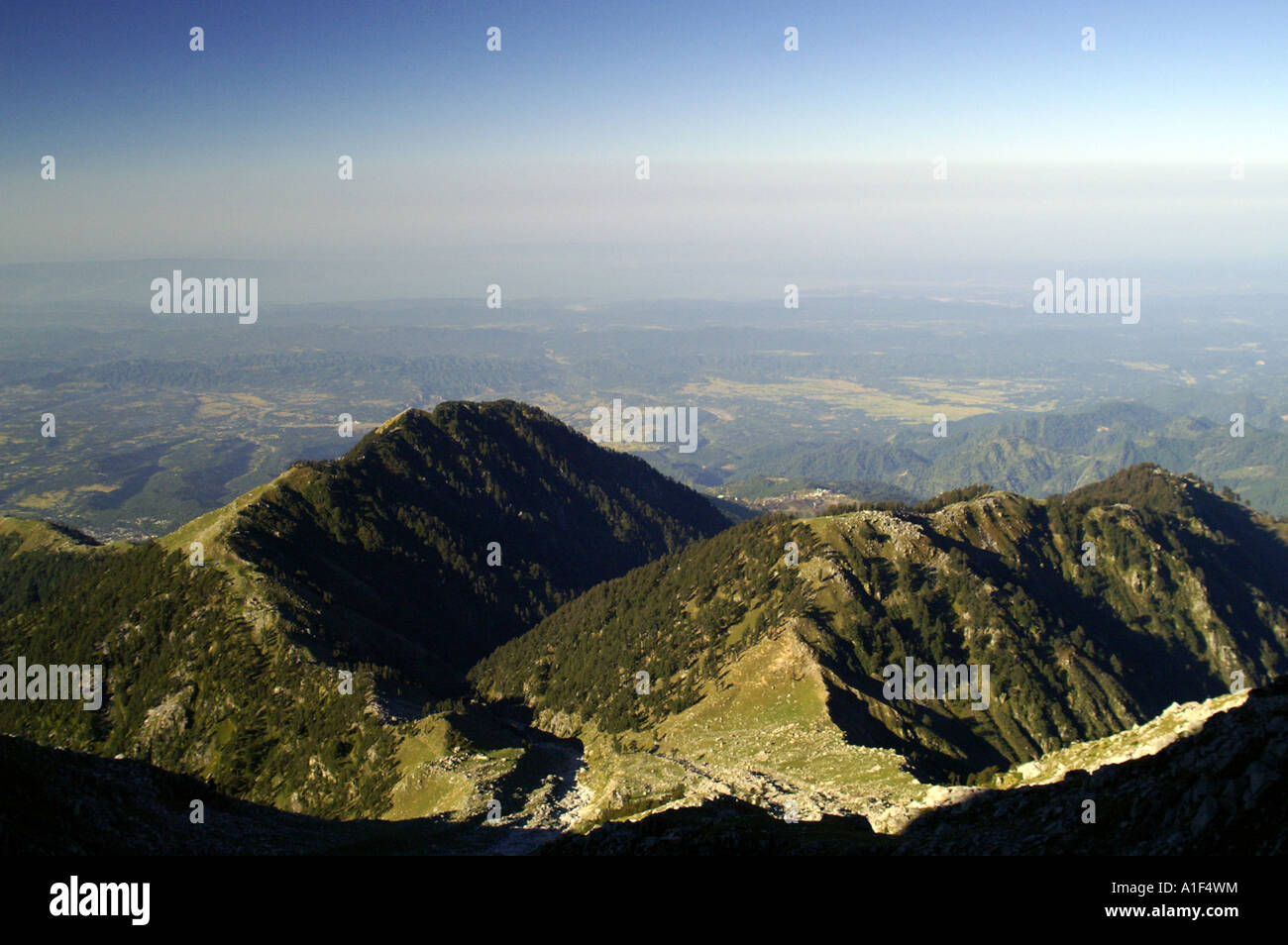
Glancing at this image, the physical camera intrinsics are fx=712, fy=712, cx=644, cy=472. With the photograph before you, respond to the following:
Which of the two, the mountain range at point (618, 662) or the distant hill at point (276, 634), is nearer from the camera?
the mountain range at point (618, 662)

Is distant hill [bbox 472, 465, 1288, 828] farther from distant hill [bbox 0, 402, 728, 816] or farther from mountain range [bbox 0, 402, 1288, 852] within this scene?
distant hill [bbox 0, 402, 728, 816]

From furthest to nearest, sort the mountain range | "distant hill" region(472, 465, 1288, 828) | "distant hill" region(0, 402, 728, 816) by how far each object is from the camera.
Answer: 1. "distant hill" region(0, 402, 728, 816)
2. "distant hill" region(472, 465, 1288, 828)
3. the mountain range

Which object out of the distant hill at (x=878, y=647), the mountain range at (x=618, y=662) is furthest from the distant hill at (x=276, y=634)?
the distant hill at (x=878, y=647)

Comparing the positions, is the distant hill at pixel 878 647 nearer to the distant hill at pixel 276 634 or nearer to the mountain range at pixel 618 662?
the mountain range at pixel 618 662

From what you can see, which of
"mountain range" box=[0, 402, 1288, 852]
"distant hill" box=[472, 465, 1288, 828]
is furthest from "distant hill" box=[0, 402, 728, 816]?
"distant hill" box=[472, 465, 1288, 828]

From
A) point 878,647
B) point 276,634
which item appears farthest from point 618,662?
point 276,634

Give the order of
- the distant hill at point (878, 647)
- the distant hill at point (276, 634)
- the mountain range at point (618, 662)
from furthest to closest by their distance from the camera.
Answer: the distant hill at point (276, 634) → the distant hill at point (878, 647) → the mountain range at point (618, 662)

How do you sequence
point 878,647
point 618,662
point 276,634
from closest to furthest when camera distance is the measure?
point 276,634 → point 878,647 → point 618,662

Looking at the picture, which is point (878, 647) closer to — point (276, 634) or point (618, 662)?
point (618, 662)

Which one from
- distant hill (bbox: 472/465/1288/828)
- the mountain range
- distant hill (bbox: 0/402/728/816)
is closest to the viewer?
the mountain range

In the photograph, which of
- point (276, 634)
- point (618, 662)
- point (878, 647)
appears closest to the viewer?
point (276, 634)

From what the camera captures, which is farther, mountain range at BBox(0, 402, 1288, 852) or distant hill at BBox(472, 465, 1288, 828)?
distant hill at BBox(472, 465, 1288, 828)
